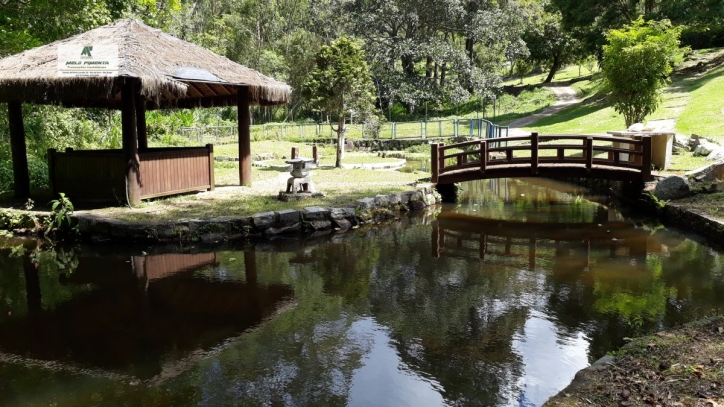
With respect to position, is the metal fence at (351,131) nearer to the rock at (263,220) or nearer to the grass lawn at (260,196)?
the grass lawn at (260,196)

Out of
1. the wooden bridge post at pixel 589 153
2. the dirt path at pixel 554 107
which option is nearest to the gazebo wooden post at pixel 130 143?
the wooden bridge post at pixel 589 153

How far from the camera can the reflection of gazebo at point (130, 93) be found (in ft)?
38.8

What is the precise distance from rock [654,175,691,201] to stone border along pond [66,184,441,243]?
6.72 metres

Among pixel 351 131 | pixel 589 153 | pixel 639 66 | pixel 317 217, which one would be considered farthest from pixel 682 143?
pixel 351 131

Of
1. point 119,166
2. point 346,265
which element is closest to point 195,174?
point 119,166

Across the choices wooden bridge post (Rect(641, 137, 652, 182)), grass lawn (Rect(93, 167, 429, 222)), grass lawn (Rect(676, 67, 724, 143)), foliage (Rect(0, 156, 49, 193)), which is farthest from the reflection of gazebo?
grass lawn (Rect(676, 67, 724, 143))

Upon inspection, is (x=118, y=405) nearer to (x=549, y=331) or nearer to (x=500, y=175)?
(x=549, y=331)

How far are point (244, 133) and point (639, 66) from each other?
12.8 m

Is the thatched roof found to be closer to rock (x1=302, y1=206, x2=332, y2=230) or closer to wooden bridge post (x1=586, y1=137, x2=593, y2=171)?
rock (x1=302, y1=206, x2=332, y2=230)

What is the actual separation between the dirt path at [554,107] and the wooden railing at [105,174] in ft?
58.1

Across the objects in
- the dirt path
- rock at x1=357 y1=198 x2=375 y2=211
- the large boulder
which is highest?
the dirt path

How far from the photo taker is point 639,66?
746 inches

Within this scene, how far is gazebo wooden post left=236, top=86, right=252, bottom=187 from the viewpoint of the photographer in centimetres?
1511

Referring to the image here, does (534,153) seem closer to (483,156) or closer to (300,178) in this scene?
(483,156)
